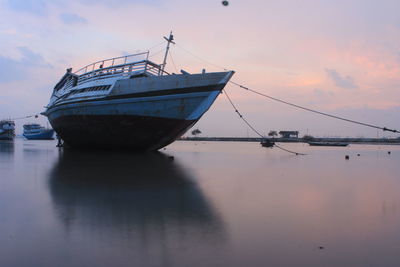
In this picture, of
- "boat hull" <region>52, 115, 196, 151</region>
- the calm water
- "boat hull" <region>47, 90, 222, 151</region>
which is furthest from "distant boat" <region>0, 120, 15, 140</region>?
the calm water

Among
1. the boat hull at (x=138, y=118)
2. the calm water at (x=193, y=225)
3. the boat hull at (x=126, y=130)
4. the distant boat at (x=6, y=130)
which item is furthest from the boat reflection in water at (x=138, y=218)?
the distant boat at (x=6, y=130)

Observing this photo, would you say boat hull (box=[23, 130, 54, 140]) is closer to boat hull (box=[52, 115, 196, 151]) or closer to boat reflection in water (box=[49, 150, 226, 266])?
boat hull (box=[52, 115, 196, 151])

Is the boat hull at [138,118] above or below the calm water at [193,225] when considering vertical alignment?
above

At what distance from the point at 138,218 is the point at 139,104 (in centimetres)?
1439

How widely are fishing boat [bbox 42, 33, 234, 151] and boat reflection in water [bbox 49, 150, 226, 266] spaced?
9811mm

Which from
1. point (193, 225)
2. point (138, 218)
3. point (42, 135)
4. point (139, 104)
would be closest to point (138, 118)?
point (139, 104)

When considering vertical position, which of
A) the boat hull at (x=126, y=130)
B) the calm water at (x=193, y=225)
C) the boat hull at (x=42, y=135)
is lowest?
the calm water at (x=193, y=225)

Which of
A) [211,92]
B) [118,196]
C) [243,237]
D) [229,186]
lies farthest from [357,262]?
[211,92]

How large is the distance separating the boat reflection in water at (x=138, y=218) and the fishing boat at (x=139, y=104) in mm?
9811

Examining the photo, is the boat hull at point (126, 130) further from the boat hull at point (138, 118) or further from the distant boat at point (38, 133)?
the distant boat at point (38, 133)

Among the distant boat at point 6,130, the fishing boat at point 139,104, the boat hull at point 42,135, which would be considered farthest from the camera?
the boat hull at point 42,135

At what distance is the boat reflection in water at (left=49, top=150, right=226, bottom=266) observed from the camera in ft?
12.6

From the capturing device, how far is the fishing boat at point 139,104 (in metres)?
18.7

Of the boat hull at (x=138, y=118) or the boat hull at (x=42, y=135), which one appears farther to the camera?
the boat hull at (x=42, y=135)
